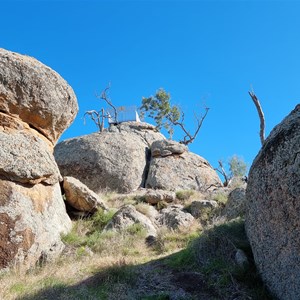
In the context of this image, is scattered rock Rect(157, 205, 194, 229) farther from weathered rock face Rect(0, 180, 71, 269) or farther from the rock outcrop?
weathered rock face Rect(0, 180, 71, 269)

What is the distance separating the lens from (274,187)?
5.57 metres

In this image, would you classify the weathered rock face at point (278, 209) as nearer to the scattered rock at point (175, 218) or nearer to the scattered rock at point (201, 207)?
the scattered rock at point (175, 218)

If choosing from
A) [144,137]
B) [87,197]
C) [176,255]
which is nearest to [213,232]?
[176,255]

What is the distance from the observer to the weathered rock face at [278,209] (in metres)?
5.17

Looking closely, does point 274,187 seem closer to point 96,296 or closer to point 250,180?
point 250,180

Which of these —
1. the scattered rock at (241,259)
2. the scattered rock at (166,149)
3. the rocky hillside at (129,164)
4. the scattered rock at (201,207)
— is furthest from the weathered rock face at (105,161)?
the scattered rock at (241,259)

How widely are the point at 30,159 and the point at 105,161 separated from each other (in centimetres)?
908

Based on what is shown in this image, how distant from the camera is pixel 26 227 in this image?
8.05m

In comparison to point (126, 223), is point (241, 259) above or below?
below

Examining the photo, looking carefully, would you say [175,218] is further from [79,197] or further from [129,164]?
[129,164]

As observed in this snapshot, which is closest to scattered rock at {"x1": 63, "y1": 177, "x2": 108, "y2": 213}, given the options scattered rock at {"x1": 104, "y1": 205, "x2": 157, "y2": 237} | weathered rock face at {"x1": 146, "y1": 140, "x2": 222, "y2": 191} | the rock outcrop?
scattered rock at {"x1": 104, "y1": 205, "x2": 157, "y2": 237}

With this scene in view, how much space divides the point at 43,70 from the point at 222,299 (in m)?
7.45

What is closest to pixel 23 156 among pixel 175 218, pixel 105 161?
pixel 175 218

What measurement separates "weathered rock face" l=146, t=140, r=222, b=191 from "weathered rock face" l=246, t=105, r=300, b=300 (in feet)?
36.6
